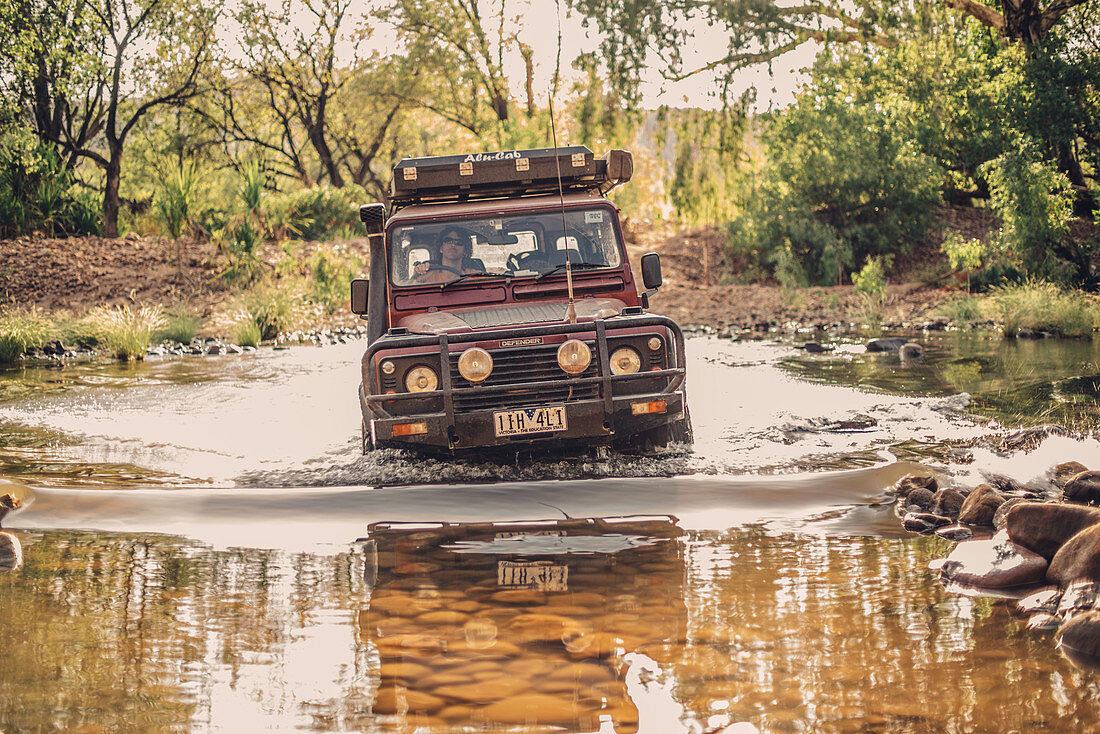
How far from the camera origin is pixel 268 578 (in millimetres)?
5121

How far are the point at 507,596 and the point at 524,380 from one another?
2.43 metres

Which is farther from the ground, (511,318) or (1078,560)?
(511,318)

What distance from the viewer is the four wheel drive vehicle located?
22.7 feet

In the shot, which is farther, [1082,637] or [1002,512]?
[1002,512]

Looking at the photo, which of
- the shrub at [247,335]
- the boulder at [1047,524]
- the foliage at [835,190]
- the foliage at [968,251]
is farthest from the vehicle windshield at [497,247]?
the foliage at [835,190]

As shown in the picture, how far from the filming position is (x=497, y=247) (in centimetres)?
827

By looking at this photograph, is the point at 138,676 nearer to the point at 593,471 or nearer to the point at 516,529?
the point at 516,529

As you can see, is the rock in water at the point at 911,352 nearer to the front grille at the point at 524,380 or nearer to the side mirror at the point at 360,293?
the side mirror at the point at 360,293

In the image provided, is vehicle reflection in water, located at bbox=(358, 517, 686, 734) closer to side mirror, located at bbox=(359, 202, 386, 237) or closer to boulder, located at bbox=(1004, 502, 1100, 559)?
boulder, located at bbox=(1004, 502, 1100, 559)

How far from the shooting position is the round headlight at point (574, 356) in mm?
6938

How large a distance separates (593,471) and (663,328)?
1120 millimetres

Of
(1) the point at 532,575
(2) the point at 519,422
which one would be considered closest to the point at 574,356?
(2) the point at 519,422

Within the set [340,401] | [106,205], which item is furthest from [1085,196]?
[106,205]

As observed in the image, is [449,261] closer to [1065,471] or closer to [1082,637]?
[1065,471]
